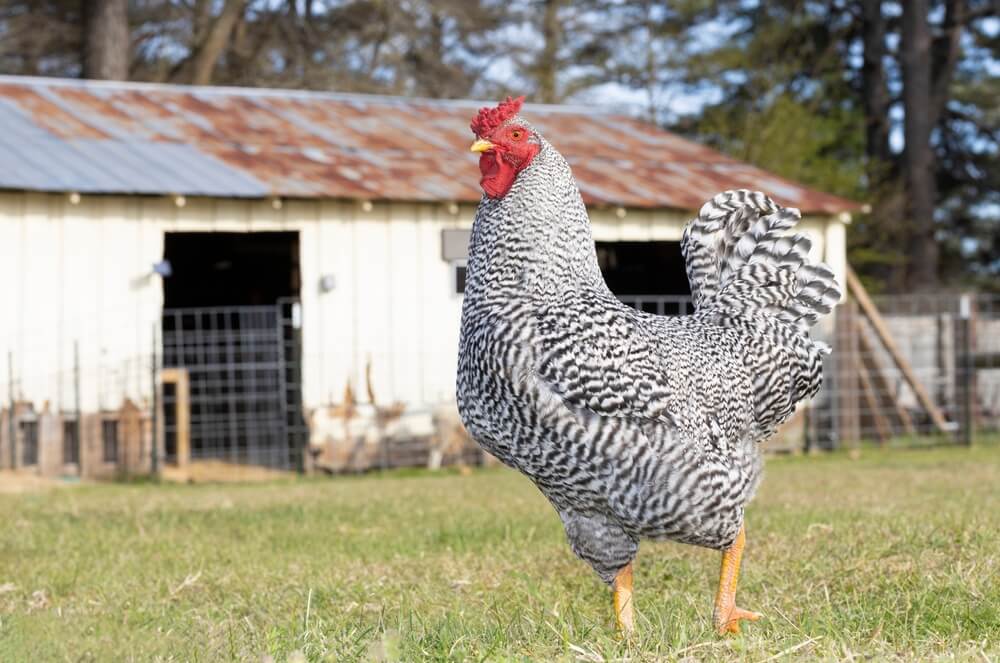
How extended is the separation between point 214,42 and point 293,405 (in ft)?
43.9

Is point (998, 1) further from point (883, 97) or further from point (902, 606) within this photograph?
point (902, 606)

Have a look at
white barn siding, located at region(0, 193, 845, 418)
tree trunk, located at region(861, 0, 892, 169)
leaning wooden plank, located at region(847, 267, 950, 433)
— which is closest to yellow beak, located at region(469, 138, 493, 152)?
white barn siding, located at region(0, 193, 845, 418)

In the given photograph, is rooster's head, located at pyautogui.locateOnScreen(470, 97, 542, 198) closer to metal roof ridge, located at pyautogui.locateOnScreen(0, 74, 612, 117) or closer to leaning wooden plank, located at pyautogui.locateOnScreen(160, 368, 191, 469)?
leaning wooden plank, located at pyautogui.locateOnScreen(160, 368, 191, 469)

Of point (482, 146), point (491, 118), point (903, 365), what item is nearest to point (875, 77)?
point (903, 365)

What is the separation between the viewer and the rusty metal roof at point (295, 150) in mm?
15805

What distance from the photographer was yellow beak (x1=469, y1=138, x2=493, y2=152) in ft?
17.6

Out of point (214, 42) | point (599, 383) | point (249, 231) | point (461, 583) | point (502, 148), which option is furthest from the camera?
point (214, 42)

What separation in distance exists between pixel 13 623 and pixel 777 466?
451 inches

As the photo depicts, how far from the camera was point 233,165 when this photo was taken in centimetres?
1655

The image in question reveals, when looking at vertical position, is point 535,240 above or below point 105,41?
below

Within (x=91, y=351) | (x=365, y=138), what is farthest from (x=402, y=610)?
(x=365, y=138)

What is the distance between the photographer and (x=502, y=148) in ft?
17.9

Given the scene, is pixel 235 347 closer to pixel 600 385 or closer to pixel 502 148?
pixel 502 148

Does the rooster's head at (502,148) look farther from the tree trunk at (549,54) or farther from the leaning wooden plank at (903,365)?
the tree trunk at (549,54)
